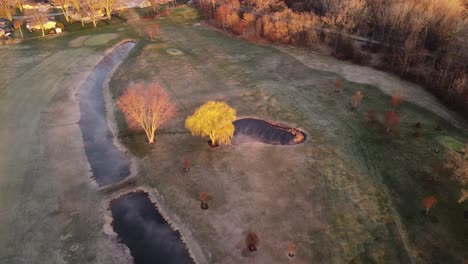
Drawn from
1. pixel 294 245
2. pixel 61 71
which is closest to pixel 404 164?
pixel 294 245

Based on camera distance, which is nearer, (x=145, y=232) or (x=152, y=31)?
(x=145, y=232)

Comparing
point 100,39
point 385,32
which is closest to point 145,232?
point 100,39

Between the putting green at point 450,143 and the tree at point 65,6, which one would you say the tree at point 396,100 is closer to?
the putting green at point 450,143

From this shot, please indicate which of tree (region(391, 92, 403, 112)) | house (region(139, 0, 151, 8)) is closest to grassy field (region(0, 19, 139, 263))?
tree (region(391, 92, 403, 112))

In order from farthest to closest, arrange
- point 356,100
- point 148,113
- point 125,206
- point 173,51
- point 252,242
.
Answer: point 173,51 < point 356,100 < point 148,113 < point 125,206 < point 252,242

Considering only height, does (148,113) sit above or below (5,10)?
below

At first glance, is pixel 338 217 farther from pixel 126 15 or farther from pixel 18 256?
pixel 126 15

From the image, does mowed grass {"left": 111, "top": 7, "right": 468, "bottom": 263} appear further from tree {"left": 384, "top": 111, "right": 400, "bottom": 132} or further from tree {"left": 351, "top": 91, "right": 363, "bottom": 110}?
tree {"left": 351, "top": 91, "right": 363, "bottom": 110}

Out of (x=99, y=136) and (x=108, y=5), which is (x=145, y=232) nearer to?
(x=99, y=136)
